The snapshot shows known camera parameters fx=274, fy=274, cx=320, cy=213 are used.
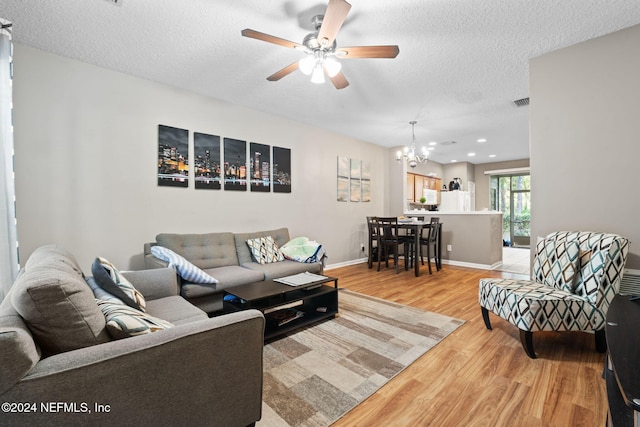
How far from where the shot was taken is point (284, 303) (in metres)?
2.35

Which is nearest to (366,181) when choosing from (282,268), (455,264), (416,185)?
(416,185)

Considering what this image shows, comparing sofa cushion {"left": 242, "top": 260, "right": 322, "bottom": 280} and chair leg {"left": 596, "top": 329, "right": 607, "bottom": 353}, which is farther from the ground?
sofa cushion {"left": 242, "top": 260, "right": 322, "bottom": 280}

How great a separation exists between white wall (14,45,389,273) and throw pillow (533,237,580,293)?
328 centimetres

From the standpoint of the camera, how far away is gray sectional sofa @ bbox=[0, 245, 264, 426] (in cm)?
76

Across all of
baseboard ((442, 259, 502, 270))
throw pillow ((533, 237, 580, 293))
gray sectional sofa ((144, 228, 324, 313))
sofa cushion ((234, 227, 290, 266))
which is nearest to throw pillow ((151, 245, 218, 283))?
gray sectional sofa ((144, 228, 324, 313))

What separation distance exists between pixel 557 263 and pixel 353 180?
3750 mm

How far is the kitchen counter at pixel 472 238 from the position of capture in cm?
505

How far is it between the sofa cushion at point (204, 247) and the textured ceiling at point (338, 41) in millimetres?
1817

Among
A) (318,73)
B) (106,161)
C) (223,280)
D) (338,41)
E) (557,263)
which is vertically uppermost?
(338,41)

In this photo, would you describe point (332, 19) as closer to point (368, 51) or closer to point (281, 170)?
point (368, 51)

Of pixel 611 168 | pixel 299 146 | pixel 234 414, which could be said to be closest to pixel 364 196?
pixel 299 146

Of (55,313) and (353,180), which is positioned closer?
(55,313)

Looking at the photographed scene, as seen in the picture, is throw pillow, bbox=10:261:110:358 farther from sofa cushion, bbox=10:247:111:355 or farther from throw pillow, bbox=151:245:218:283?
throw pillow, bbox=151:245:218:283

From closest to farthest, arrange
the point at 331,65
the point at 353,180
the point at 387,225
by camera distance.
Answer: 1. the point at 331,65
2. the point at 387,225
3. the point at 353,180
